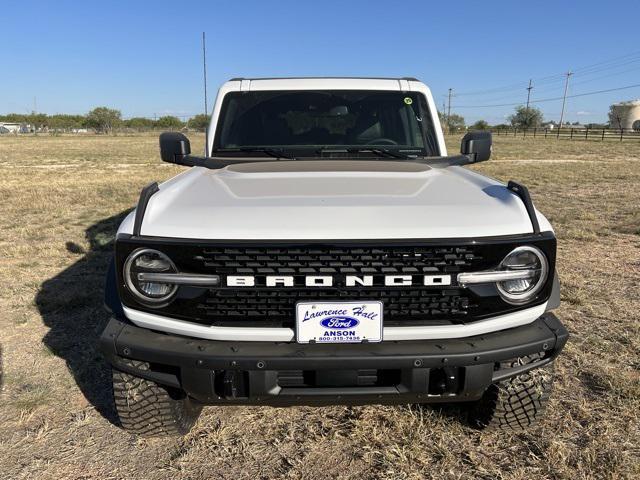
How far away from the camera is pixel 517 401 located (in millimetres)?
2533

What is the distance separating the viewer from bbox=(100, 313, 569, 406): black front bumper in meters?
2.03

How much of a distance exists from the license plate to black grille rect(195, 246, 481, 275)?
5.4 inches

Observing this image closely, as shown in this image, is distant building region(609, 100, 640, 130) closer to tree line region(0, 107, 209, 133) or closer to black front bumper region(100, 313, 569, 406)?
tree line region(0, 107, 209, 133)

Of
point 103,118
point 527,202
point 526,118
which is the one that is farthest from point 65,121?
point 527,202

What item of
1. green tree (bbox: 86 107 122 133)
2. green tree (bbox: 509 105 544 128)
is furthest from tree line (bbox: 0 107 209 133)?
green tree (bbox: 509 105 544 128)

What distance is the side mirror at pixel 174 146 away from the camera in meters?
3.46

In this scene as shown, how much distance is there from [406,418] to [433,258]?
3.80ft

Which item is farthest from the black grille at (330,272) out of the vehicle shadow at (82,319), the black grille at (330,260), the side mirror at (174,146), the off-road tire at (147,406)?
the side mirror at (174,146)

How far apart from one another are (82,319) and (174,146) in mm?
1780

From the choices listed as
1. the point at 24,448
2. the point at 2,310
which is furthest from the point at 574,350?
the point at 2,310

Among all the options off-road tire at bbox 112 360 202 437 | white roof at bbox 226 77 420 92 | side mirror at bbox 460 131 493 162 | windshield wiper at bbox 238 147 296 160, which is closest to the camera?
off-road tire at bbox 112 360 202 437

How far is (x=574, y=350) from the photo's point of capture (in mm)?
3629

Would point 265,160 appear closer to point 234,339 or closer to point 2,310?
point 234,339

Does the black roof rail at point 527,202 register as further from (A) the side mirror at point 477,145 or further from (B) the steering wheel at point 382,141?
(B) the steering wheel at point 382,141
